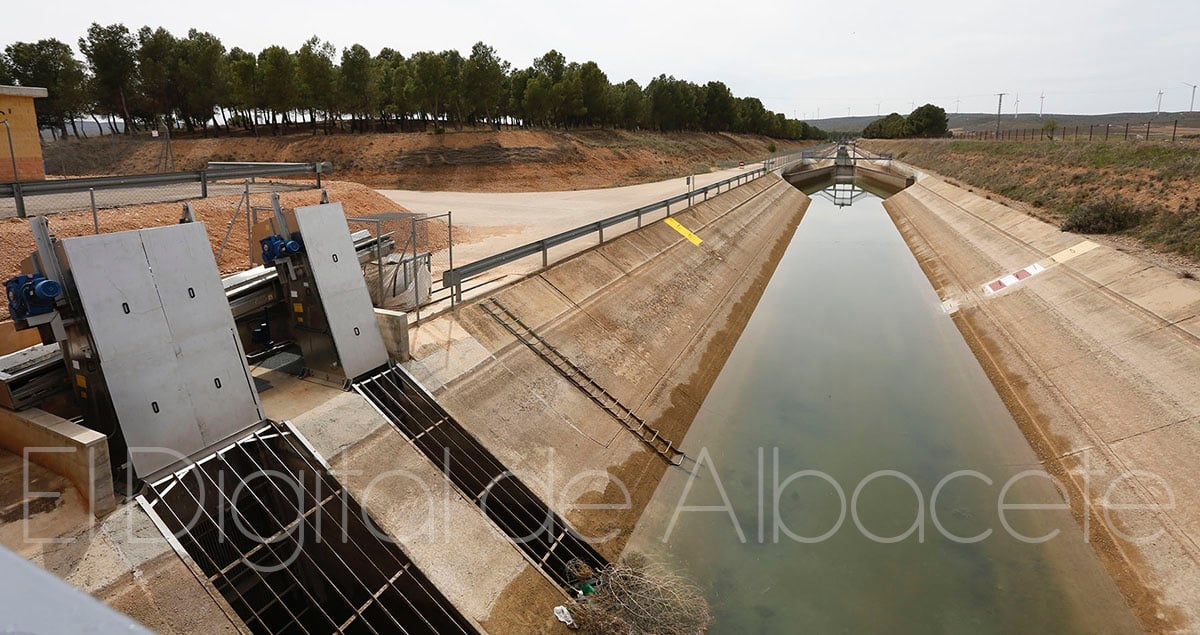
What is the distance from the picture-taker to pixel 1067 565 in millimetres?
12031

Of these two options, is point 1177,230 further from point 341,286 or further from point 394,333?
point 341,286

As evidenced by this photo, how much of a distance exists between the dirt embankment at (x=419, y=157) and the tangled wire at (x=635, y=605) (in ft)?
134

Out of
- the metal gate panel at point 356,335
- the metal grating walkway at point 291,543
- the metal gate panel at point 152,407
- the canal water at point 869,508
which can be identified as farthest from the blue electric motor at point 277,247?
the canal water at point 869,508

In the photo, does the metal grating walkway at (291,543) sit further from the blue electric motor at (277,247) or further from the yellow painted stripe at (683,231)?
the yellow painted stripe at (683,231)

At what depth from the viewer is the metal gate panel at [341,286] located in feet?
37.4

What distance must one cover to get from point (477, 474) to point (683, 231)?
20.6 metres

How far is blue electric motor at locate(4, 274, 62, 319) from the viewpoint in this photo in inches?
313

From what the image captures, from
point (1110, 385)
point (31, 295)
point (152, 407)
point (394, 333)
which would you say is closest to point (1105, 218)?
point (1110, 385)

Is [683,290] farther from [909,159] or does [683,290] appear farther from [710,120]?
[710,120]

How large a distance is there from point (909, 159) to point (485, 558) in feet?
288

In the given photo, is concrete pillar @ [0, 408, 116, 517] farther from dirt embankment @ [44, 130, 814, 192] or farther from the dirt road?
dirt embankment @ [44, 130, 814, 192]

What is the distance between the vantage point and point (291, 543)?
9273 millimetres

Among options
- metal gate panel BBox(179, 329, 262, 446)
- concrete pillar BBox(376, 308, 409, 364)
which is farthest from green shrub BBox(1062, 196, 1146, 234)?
metal gate panel BBox(179, 329, 262, 446)

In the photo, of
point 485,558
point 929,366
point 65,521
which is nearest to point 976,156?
A: point 929,366
